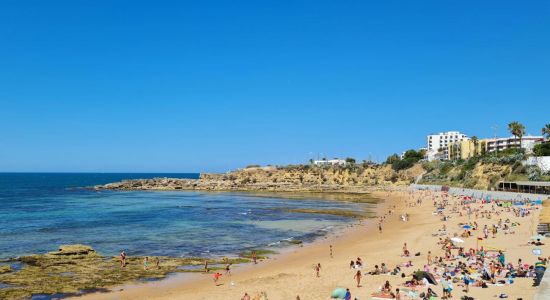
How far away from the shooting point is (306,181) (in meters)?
132

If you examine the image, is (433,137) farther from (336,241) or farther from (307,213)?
(336,241)

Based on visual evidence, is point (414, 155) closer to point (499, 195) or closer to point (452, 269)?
point (499, 195)

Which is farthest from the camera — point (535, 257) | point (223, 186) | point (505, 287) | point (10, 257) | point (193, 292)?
point (223, 186)

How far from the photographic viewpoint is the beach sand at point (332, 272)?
19562 millimetres

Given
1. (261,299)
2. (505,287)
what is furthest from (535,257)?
→ (261,299)

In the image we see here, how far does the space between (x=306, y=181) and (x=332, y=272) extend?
357 ft

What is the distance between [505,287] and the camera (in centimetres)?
1762

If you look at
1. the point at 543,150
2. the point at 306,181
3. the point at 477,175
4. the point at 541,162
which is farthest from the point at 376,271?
the point at 306,181

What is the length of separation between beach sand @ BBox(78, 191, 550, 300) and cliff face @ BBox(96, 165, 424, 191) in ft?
260

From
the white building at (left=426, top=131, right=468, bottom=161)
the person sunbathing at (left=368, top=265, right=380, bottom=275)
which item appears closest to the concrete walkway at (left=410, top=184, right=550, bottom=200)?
the person sunbathing at (left=368, top=265, right=380, bottom=275)

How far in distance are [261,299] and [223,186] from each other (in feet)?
354

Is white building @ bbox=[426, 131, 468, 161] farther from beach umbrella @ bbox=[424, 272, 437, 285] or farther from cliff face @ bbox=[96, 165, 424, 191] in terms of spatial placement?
beach umbrella @ bbox=[424, 272, 437, 285]

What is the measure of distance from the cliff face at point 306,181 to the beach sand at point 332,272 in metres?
79.2

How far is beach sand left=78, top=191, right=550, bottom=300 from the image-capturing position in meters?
19.6
